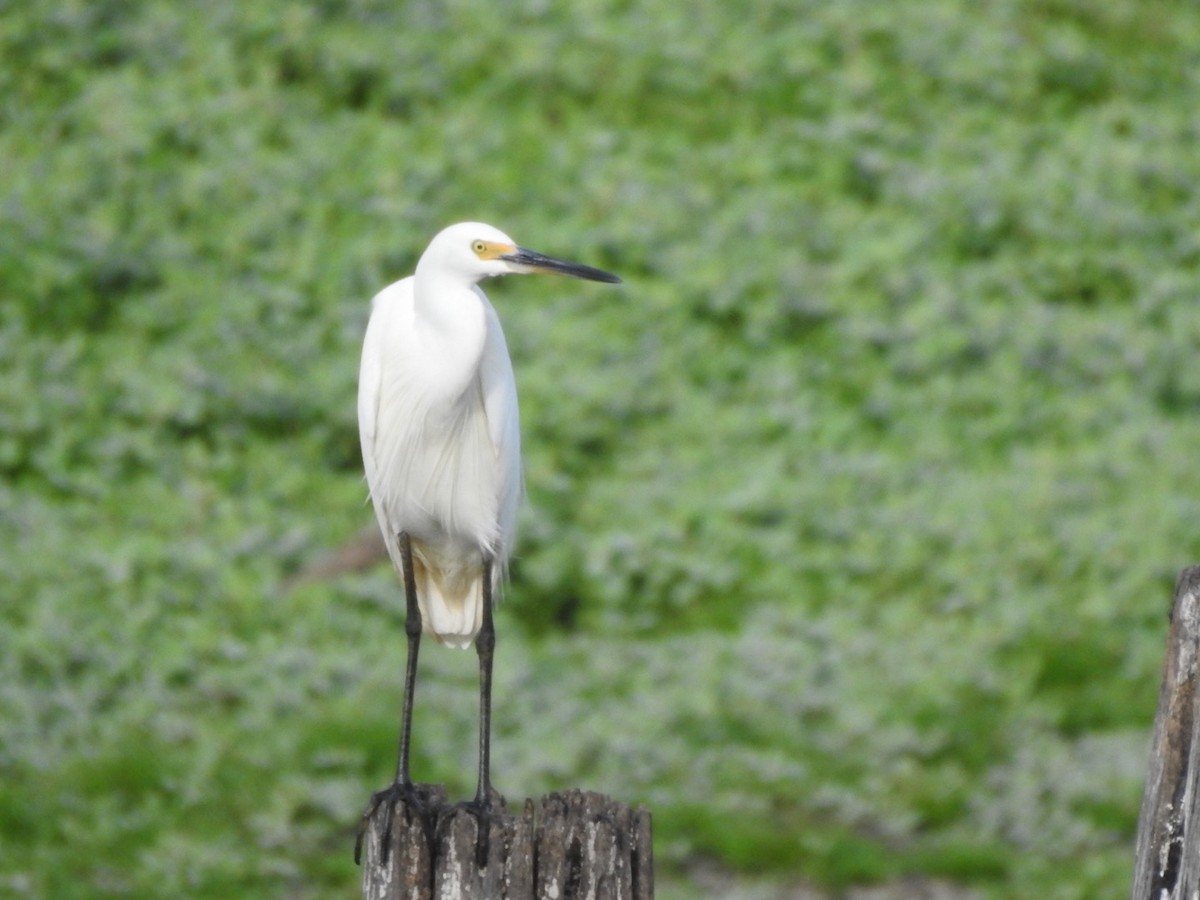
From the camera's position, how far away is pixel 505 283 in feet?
30.6

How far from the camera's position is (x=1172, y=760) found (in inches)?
100

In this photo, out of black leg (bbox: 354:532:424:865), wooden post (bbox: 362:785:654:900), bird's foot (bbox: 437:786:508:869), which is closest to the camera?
wooden post (bbox: 362:785:654:900)

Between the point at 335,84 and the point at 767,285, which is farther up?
the point at 335,84

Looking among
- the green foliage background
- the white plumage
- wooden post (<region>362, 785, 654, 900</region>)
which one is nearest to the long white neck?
Answer: the white plumage

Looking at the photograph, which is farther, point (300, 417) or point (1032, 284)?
point (1032, 284)

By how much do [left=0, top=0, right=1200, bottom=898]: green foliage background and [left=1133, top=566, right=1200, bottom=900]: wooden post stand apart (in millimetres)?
3746

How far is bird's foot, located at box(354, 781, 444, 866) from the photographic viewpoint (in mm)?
3154

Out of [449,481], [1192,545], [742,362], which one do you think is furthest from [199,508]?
[1192,545]

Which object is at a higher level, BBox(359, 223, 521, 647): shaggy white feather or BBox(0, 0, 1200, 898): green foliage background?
BBox(0, 0, 1200, 898): green foliage background

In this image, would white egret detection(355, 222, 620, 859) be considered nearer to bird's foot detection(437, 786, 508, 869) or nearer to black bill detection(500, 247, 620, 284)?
black bill detection(500, 247, 620, 284)

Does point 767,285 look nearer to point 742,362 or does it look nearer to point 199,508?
point 742,362

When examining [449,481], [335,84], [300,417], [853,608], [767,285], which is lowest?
[449,481]

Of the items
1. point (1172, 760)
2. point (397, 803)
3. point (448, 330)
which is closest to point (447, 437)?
point (448, 330)

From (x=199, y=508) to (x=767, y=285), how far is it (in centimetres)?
333
